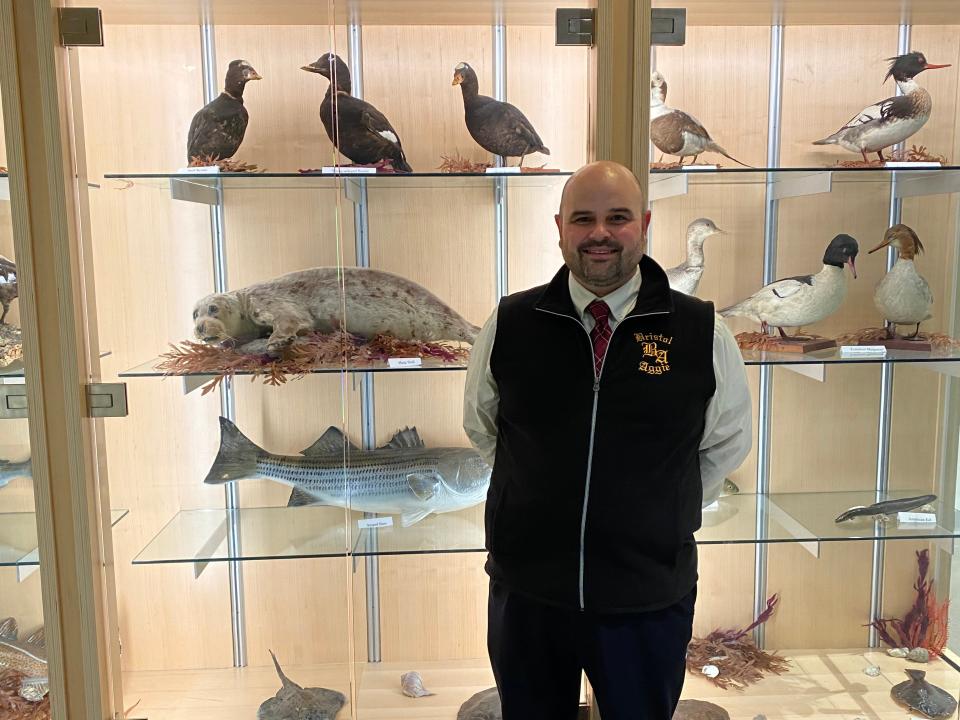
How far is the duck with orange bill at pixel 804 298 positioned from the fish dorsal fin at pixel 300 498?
113 cm

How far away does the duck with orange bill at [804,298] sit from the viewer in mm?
1854

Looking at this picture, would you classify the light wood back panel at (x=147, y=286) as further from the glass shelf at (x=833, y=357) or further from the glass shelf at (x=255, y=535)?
the glass shelf at (x=833, y=357)

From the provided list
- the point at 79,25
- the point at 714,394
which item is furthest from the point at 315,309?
the point at 714,394

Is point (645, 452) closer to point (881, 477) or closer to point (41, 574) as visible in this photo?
point (881, 477)

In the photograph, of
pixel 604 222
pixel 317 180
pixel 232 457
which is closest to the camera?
pixel 604 222

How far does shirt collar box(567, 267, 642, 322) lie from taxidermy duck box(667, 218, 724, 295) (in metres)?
0.50

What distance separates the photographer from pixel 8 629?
1819 mm

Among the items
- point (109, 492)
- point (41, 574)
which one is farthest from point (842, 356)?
point (41, 574)

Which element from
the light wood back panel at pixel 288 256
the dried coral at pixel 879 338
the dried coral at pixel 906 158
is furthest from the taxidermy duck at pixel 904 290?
the light wood back panel at pixel 288 256

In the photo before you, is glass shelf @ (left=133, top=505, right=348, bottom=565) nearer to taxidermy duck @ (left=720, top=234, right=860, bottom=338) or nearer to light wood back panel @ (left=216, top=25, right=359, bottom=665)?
light wood back panel @ (left=216, top=25, right=359, bottom=665)

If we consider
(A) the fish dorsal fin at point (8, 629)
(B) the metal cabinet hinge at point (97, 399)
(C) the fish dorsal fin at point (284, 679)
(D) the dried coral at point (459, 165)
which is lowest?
(C) the fish dorsal fin at point (284, 679)

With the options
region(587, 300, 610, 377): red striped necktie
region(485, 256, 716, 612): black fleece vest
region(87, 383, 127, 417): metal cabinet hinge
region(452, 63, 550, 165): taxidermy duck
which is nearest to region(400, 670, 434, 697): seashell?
region(485, 256, 716, 612): black fleece vest

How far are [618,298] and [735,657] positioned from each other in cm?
115

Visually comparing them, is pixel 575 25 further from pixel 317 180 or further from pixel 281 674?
pixel 281 674
